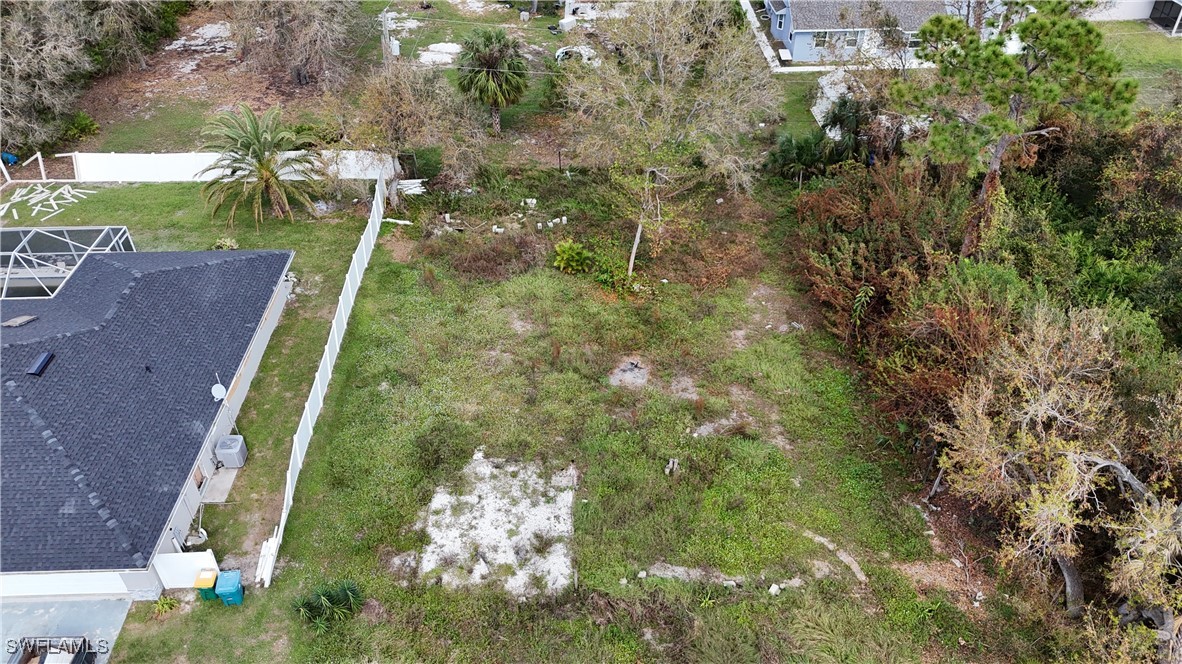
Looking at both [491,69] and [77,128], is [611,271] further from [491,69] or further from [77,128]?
[77,128]

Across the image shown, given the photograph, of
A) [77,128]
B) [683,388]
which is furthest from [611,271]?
[77,128]

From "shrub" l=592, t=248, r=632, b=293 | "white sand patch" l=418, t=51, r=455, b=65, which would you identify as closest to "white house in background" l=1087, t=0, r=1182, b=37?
"shrub" l=592, t=248, r=632, b=293

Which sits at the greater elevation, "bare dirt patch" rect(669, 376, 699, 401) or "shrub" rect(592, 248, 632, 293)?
"shrub" rect(592, 248, 632, 293)

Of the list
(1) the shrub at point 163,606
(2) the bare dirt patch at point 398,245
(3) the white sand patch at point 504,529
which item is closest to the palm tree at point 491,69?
(2) the bare dirt patch at point 398,245

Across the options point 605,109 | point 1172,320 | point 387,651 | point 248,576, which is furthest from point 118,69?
point 1172,320

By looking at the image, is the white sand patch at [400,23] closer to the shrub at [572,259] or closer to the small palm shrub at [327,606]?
the shrub at [572,259]

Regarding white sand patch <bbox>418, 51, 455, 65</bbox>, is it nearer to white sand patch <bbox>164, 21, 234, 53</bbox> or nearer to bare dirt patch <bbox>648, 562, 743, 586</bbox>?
white sand patch <bbox>164, 21, 234, 53</bbox>
